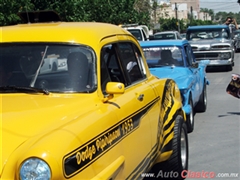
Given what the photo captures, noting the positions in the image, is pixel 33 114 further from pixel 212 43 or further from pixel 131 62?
pixel 212 43

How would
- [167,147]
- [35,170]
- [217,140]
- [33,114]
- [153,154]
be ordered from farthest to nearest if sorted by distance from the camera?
1. [217,140]
2. [167,147]
3. [153,154]
4. [33,114]
5. [35,170]

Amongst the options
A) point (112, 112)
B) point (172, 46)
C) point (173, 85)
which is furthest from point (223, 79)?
point (112, 112)

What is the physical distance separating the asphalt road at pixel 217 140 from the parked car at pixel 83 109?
860 millimetres

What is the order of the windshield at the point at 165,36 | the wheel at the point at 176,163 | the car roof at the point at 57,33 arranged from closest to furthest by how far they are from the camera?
the car roof at the point at 57,33, the wheel at the point at 176,163, the windshield at the point at 165,36

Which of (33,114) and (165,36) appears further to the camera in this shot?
(165,36)

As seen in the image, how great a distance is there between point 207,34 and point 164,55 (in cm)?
1064

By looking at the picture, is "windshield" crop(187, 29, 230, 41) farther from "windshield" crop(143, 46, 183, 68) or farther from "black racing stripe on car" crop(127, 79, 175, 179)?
"black racing stripe on car" crop(127, 79, 175, 179)

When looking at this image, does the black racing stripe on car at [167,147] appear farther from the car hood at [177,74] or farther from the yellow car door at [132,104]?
the car hood at [177,74]

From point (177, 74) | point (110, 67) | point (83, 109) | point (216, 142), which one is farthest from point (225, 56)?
point (83, 109)

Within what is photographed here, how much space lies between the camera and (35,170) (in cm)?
248

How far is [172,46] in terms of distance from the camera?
30.1 feet

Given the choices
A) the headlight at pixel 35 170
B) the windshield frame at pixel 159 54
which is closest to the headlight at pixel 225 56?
the windshield frame at pixel 159 54

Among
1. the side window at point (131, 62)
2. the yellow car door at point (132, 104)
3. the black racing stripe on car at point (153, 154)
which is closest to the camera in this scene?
the yellow car door at point (132, 104)

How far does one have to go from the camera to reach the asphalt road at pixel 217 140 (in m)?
5.92
